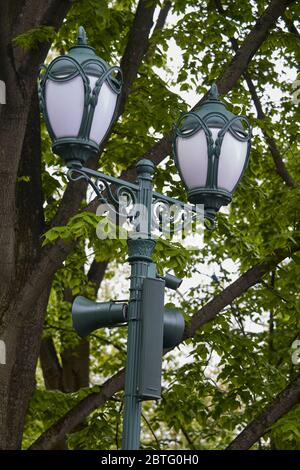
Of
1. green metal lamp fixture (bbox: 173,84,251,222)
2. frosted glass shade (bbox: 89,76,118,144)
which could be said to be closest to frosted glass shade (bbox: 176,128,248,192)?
green metal lamp fixture (bbox: 173,84,251,222)

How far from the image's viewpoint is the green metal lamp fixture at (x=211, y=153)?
5328 millimetres

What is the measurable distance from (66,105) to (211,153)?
35.5 inches

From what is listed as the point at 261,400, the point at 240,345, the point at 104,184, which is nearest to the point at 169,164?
the point at 240,345

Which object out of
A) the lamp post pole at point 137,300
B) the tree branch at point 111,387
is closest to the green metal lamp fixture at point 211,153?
the lamp post pole at point 137,300

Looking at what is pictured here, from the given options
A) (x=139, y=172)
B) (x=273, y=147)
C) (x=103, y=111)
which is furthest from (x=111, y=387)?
(x=103, y=111)

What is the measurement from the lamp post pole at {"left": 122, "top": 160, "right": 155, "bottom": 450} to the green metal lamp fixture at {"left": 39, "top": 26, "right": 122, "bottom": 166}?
421mm

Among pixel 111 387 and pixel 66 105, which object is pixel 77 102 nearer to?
pixel 66 105

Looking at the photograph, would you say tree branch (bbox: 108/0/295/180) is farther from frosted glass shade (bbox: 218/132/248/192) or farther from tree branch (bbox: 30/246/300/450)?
frosted glass shade (bbox: 218/132/248/192)

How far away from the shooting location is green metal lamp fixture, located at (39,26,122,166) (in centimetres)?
492

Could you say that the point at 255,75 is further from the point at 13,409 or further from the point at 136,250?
the point at 136,250

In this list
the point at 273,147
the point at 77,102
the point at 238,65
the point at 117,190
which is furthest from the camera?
the point at 273,147

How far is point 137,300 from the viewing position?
5.06 m

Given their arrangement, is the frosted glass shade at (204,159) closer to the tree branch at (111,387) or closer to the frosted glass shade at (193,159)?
the frosted glass shade at (193,159)

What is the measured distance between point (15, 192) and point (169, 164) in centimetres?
246
